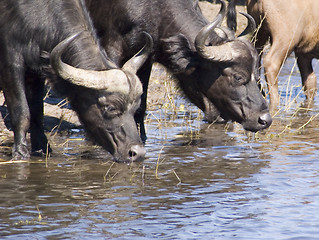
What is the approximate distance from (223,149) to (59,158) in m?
1.82

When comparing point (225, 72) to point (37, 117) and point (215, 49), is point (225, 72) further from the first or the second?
point (37, 117)

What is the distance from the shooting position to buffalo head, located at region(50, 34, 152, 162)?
253 inches

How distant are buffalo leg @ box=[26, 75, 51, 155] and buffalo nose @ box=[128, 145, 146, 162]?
55.1 inches

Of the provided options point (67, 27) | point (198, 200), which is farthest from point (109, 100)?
point (198, 200)

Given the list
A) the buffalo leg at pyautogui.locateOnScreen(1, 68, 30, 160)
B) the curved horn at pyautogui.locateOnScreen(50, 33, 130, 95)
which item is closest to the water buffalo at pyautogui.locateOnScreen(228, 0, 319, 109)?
the curved horn at pyautogui.locateOnScreen(50, 33, 130, 95)

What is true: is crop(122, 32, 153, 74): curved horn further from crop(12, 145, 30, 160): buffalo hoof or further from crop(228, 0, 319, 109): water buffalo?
crop(228, 0, 319, 109): water buffalo

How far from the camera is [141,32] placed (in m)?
7.65

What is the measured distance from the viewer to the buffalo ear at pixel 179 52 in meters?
7.89

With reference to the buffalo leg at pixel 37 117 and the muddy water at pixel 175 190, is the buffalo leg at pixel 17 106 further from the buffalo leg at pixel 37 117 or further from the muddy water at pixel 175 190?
the buffalo leg at pixel 37 117

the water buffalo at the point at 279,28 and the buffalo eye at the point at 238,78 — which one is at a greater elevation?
the water buffalo at the point at 279,28

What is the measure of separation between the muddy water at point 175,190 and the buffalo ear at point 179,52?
0.92 meters

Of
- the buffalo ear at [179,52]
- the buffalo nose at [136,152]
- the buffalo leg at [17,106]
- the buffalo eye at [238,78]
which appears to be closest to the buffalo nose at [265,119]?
the buffalo eye at [238,78]

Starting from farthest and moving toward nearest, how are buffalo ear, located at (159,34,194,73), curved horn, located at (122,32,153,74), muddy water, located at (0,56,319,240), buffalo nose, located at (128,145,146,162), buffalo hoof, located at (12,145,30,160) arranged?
buffalo ear, located at (159,34,194,73), buffalo hoof, located at (12,145,30,160), curved horn, located at (122,32,153,74), buffalo nose, located at (128,145,146,162), muddy water, located at (0,56,319,240)

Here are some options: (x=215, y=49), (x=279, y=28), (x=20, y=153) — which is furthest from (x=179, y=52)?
(x=279, y=28)
